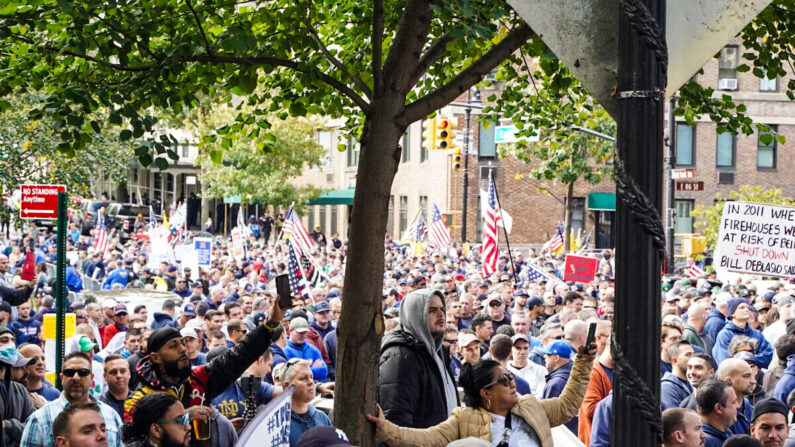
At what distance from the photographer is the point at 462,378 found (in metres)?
5.49

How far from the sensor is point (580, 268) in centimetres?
1942

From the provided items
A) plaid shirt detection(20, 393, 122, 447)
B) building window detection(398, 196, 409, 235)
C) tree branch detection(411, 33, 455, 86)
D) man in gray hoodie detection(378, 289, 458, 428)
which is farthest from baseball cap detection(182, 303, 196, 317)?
building window detection(398, 196, 409, 235)

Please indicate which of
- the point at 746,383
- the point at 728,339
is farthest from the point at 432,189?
the point at 746,383

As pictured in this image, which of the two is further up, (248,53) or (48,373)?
(248,53)

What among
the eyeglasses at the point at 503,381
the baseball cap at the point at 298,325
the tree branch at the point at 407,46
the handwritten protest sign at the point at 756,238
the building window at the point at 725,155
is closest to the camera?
the eyeglasses at the point at 503,381

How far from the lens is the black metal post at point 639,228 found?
261 centimetres

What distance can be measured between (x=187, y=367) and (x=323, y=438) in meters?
2.71

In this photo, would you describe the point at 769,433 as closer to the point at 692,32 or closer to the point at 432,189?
the point at 692,32

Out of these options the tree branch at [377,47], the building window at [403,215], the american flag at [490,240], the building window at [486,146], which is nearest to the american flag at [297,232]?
the american flag at [490,240]

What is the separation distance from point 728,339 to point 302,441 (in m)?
8.86

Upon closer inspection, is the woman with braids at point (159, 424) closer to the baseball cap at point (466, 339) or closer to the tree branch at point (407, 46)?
the tree branch at point (407, 46)

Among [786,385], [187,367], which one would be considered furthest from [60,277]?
[786,385]

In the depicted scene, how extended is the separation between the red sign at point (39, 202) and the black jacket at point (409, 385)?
23.5 ft

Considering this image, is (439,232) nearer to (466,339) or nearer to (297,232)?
(297,232)
